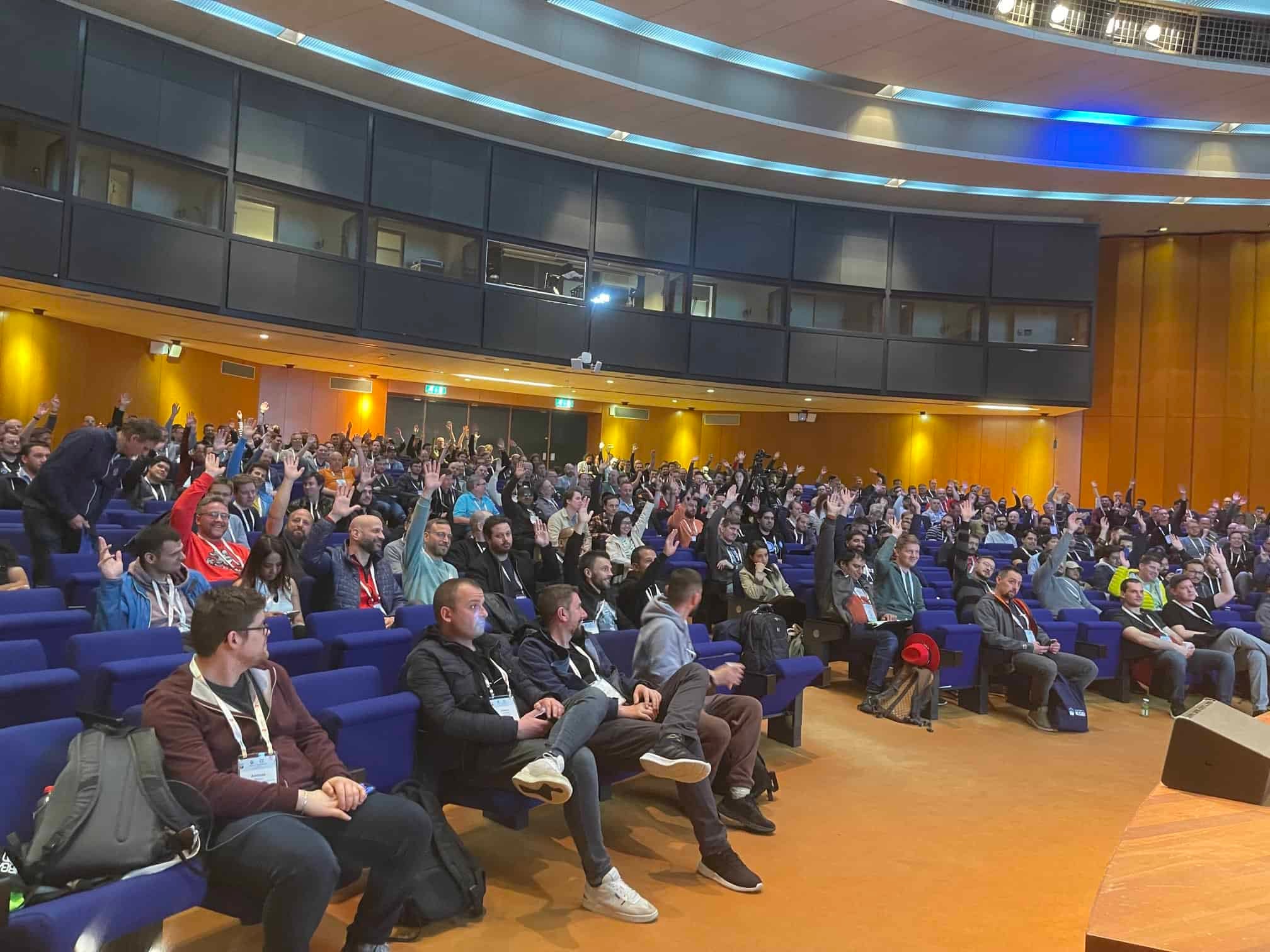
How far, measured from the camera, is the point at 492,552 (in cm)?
525

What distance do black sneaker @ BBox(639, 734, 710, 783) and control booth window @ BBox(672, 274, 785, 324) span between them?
37.8 feet

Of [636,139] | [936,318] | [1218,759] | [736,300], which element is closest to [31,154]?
[636,139]

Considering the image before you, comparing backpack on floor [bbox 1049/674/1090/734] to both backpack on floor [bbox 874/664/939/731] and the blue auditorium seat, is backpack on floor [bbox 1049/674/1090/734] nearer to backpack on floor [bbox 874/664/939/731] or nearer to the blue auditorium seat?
backpack on floor [bbox 874/664/939/731]

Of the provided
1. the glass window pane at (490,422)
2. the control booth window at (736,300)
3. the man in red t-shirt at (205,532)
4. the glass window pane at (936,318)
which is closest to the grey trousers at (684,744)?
the man in red t-shirt at (205,532)

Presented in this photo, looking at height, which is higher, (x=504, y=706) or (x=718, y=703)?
(x=504, y=706)

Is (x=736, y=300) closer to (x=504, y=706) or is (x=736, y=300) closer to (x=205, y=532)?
(x=205, y=532)

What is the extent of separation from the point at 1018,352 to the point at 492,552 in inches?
481

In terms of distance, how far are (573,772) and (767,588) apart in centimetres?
349

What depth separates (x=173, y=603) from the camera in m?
3.65

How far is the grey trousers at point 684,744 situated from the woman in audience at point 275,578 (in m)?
1.44

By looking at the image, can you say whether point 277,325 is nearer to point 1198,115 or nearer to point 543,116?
point 543,116

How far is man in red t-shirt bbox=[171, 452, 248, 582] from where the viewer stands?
4234 millimetres

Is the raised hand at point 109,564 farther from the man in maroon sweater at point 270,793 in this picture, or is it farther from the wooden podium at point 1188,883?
the wooden podium at point 1188,883

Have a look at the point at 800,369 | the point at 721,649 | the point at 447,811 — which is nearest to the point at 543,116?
the point at 800,369
